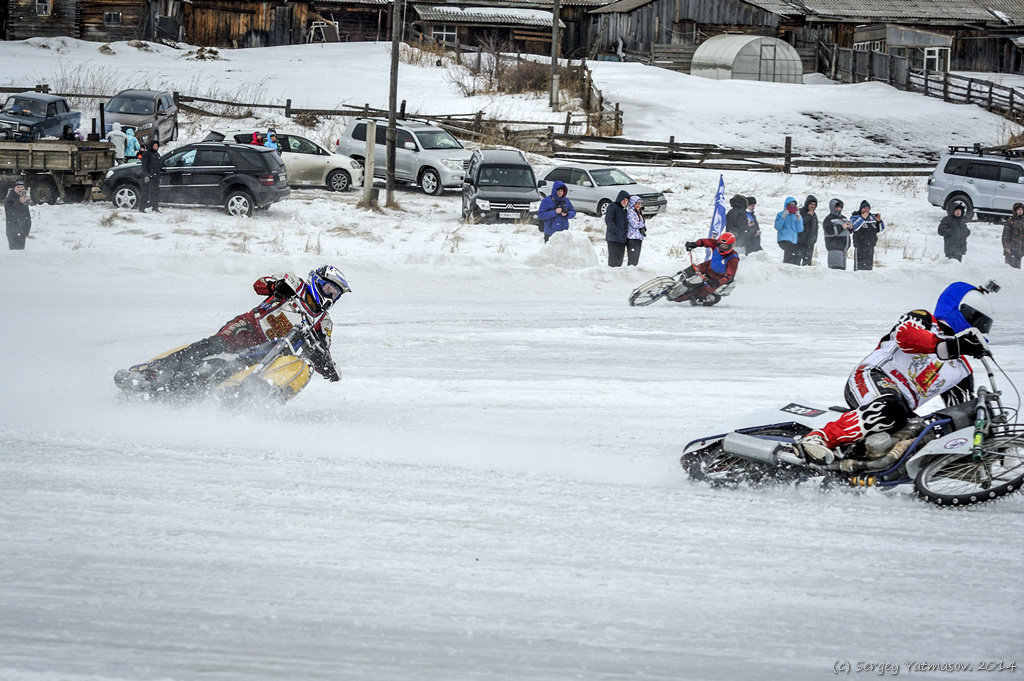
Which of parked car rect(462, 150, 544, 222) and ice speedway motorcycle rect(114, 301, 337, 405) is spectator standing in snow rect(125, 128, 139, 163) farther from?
ice speedway motorcycle rect(114, 301, 337, 405)

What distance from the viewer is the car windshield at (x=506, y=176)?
24328mm

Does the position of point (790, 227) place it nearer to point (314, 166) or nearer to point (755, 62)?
point (314, 166)

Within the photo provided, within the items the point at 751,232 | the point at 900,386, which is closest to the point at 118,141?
the point at 751,232

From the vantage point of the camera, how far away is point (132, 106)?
31.0 meters

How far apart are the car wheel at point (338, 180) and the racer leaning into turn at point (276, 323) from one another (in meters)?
18.1

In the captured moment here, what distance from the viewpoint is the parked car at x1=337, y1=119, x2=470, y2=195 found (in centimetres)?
2778

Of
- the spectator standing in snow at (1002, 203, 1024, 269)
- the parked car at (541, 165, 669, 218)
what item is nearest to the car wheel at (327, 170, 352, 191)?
the parked car at (541, 165, 669, 218)

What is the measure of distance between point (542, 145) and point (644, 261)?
1492cm

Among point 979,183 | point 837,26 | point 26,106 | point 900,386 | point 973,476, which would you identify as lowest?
point 973,476

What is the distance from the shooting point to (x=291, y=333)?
9.27 m

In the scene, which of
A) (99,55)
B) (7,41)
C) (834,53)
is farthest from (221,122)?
(834,53)

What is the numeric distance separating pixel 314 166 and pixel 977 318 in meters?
22.1

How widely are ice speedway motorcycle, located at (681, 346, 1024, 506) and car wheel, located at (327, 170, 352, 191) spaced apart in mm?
20850

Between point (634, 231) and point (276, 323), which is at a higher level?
point (634, 231)
